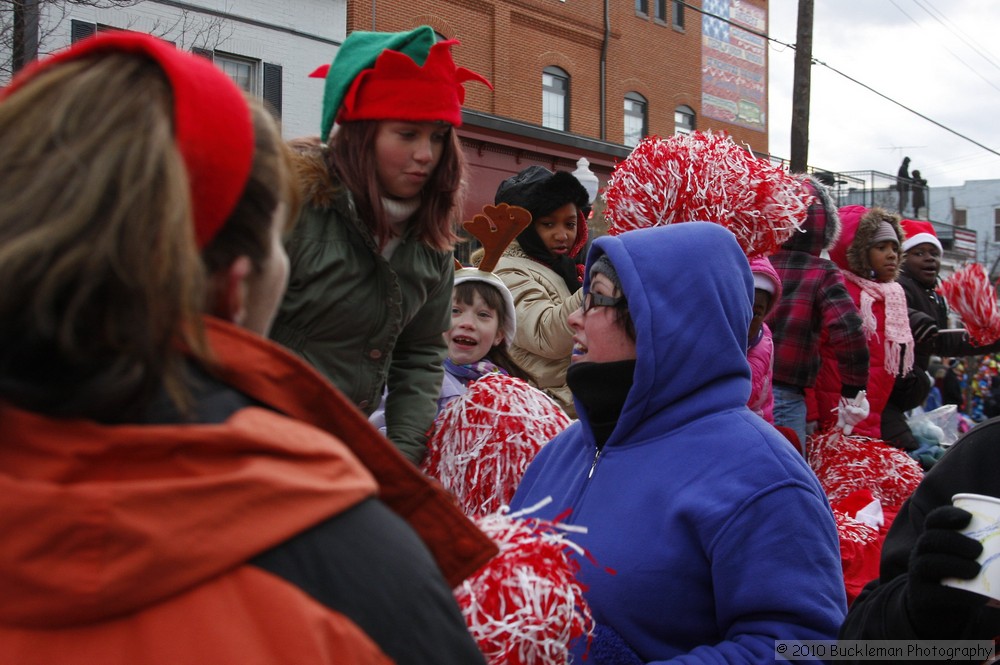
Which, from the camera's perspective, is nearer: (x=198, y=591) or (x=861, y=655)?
(x=198, y=591)

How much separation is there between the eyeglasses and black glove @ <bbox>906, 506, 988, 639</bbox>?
0.92 meters

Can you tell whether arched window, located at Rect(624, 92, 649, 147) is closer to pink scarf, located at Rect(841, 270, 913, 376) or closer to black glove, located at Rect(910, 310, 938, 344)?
black glove, located at Rect(910, 310, 938, 344)

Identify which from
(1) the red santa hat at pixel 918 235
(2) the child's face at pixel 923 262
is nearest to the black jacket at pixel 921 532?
(1) the red santa hat at pixel 918 235

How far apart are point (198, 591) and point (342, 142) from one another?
1.98 m

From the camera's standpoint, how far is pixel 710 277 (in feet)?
7.09

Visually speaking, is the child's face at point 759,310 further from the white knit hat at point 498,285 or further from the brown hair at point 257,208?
the brown hair at point 257,208

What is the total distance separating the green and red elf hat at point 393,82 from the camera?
103 inches

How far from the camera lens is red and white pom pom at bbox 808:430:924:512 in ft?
15.5

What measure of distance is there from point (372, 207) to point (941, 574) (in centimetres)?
173

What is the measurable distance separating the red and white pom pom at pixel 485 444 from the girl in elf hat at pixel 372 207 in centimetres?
34

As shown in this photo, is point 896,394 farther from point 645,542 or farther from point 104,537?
point 104,537

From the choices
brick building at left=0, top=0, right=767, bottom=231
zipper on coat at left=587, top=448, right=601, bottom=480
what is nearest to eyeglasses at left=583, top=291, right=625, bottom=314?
zipper on coat at left=587, top=448, right=601, bottom=480

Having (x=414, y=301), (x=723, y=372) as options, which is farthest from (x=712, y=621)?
(x=414, y=301)

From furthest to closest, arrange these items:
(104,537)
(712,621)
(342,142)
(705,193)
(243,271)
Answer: (705,193)
(342,142)
(712,621)
(243,271)
(104,537)
